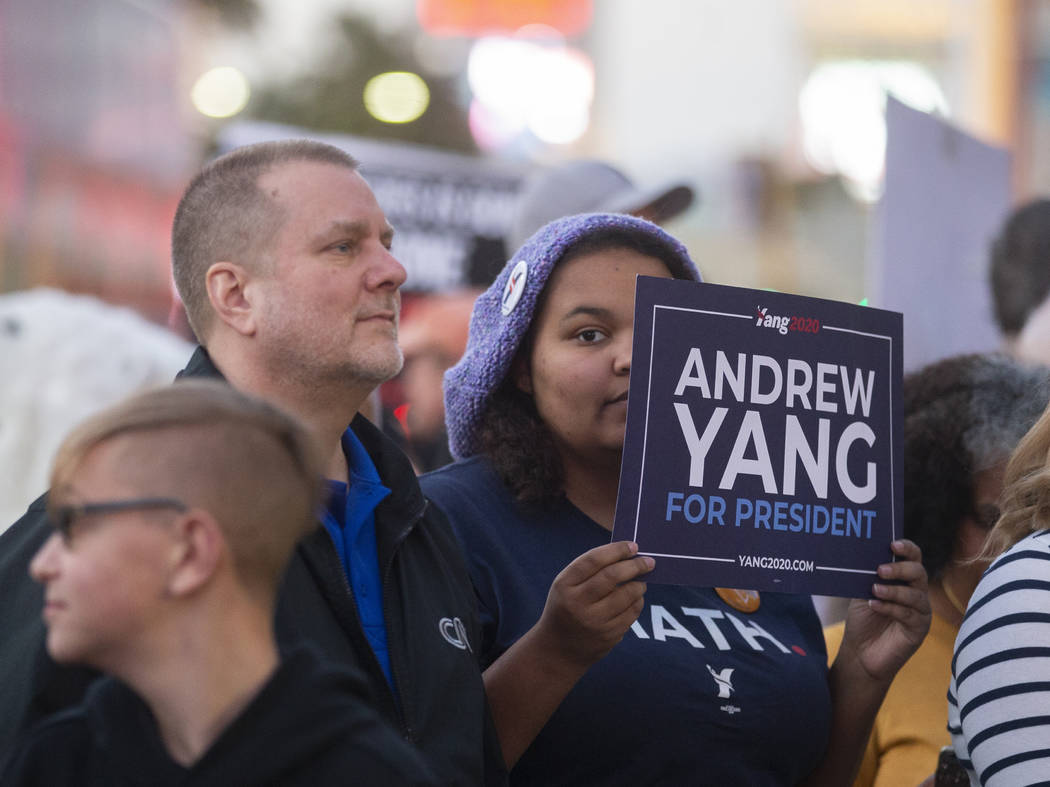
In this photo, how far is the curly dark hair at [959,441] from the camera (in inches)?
116

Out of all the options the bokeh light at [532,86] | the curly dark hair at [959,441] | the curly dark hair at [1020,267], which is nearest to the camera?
the curly dark hair at [959,441]

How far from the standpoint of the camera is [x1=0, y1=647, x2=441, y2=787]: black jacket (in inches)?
58.7

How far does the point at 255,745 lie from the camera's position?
1.49m

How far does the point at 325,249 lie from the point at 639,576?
0.74 metres

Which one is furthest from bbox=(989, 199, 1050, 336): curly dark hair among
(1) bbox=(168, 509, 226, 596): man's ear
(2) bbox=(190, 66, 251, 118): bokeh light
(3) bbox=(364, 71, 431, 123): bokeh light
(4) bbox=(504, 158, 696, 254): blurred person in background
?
(2) bbox=(190, 66, 251, 118): bokeh light

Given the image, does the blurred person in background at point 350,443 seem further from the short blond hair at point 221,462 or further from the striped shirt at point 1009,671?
the striped shirt at point 1009,671

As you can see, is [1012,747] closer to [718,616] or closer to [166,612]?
[718,616]

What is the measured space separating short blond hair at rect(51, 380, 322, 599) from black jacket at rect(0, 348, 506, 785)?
0.27m

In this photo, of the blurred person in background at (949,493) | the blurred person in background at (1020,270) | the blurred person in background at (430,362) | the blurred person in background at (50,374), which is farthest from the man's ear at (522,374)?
the blurred person in background at (430,362)

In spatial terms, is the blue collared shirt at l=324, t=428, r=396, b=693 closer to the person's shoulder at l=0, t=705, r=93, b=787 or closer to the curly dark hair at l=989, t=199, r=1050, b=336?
the person's shoulder at l=0, t=705, r=93, b=787

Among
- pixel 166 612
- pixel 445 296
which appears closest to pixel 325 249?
pixel 166 612

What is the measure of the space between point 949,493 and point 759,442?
3.09ft

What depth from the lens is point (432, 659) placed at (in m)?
2.07

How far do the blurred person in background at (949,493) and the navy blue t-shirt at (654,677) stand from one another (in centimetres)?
33
